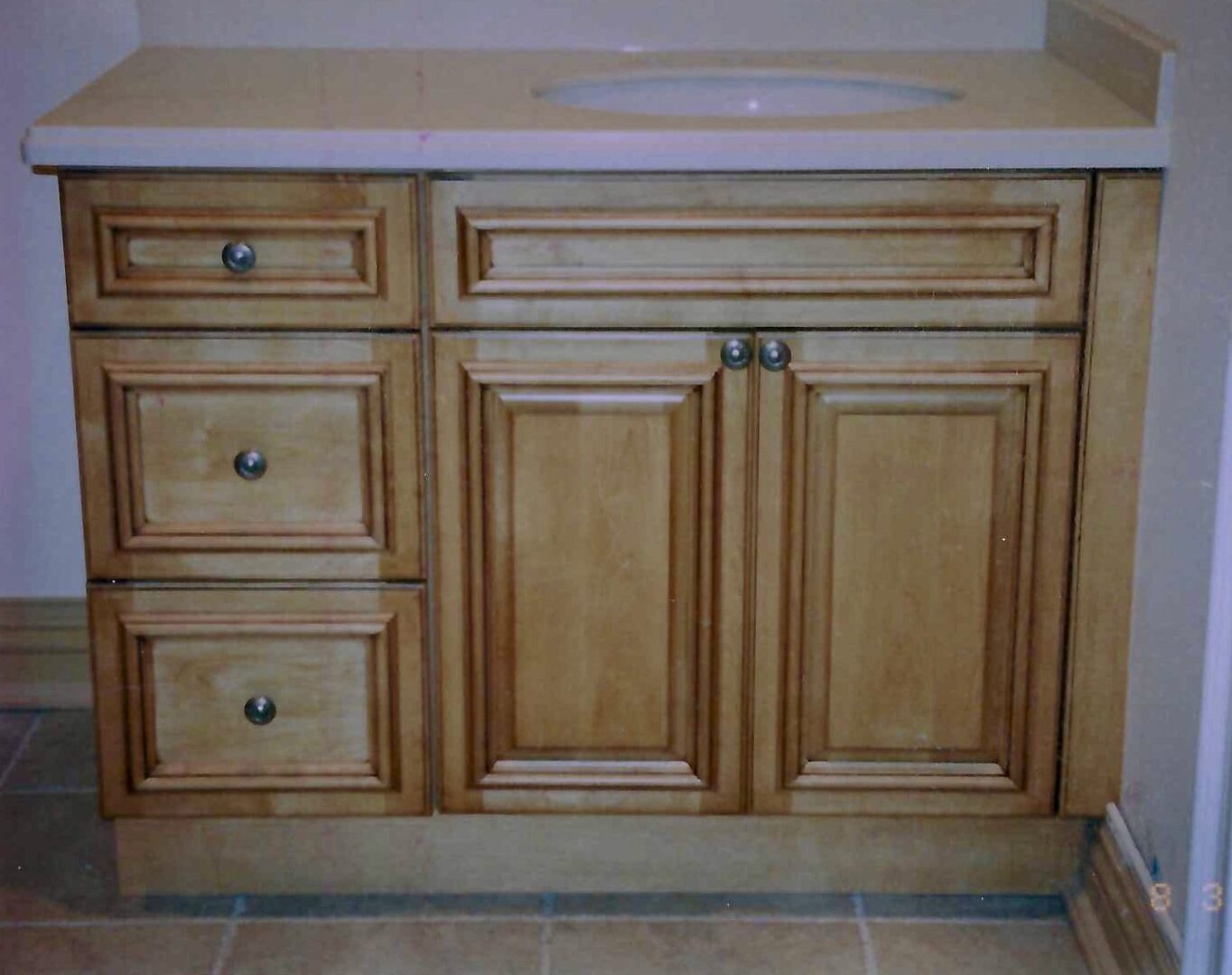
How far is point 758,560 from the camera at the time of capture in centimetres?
156

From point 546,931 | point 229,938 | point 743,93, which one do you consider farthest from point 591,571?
point 743,93

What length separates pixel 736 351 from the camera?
1.49 meters

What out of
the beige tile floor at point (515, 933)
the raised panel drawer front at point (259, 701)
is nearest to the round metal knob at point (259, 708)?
→ the raised panel drawer front at point (259, 701)

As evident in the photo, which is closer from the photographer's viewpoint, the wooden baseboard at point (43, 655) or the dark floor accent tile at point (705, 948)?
the dark floor accent tile at point (705, 948)

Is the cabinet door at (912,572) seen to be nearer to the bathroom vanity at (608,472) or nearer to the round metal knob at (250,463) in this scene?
the bathroom vanity at (608,472)

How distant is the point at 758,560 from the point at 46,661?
106 cm

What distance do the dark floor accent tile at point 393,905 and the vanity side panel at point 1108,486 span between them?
557 millimetres

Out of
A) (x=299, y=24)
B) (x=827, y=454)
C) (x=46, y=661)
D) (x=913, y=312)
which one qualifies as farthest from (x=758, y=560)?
(x=46, y=661)

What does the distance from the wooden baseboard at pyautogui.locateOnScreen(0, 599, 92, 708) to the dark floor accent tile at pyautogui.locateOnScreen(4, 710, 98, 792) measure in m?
0.03

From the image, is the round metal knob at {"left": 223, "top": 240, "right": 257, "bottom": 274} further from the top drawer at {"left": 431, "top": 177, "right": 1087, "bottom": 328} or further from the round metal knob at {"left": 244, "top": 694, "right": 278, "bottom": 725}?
the round metal knob at {"left": 244, "top": 694, "right": 278, "bottom": 725}

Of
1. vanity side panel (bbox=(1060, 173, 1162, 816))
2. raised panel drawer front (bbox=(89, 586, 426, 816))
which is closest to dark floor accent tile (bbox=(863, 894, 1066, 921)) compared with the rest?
vanity side panel (bbox=(1060, 173, 1162, 816))

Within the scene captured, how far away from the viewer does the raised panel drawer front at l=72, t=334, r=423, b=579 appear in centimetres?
150

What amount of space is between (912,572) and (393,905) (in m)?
0.62

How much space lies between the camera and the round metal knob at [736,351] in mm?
1493
